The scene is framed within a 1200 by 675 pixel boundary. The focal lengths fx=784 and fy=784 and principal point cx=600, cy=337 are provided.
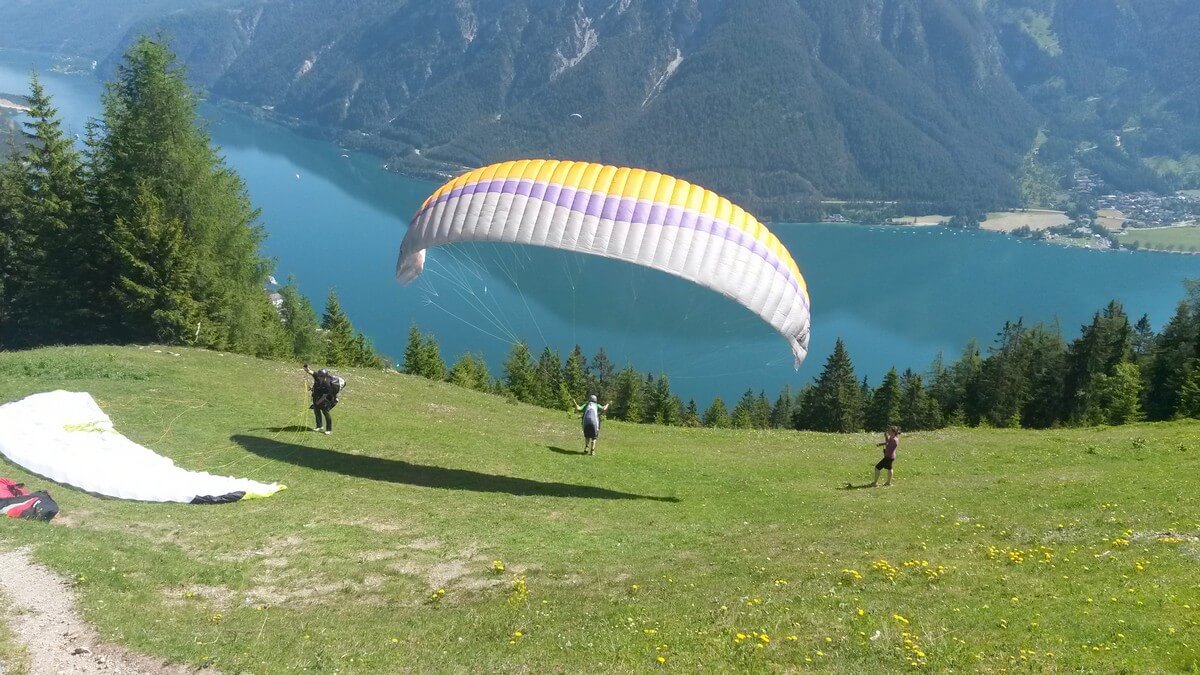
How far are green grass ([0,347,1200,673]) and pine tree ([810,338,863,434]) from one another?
33373mm

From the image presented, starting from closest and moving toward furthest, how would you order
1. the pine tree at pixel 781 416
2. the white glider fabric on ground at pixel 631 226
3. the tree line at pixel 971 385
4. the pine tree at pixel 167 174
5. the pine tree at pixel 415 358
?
the white glider fabric on ground at pixel 631 226
the pine tree at pixel 167 174
the tree line at pixel 971 385
the pine tree at pixel 415 358
the pine tree at pixel 781 416

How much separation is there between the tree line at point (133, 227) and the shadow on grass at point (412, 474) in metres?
13.8

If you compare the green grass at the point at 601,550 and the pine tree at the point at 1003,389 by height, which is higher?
the pine tree at the point at 1003,389

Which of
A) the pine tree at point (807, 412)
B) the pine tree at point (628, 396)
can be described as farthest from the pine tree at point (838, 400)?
the pine tree at point (628, 396)

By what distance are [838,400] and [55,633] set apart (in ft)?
167

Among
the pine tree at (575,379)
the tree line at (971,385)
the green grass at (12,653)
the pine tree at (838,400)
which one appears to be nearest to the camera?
the green grass at (12,653)

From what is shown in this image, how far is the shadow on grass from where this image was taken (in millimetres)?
14773

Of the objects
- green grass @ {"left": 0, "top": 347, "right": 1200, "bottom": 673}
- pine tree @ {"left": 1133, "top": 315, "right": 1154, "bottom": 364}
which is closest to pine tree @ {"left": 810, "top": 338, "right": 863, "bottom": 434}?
pine tree @ {"left": 1133, "top": 315, "right": 1154, "bottom": 364}

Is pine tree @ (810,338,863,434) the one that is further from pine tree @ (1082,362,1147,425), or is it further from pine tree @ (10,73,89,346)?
pine tree @ (10,73,89,346)

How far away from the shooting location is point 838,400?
176 ft

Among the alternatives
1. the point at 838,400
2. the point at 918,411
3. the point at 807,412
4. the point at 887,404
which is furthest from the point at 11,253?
the point at 918,411

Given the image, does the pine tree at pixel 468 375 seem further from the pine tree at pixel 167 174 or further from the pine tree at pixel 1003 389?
the pine tree at pixel 1003 389

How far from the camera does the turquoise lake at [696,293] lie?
9031 centimetres

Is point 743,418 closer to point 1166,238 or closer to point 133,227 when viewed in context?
point 133,227
